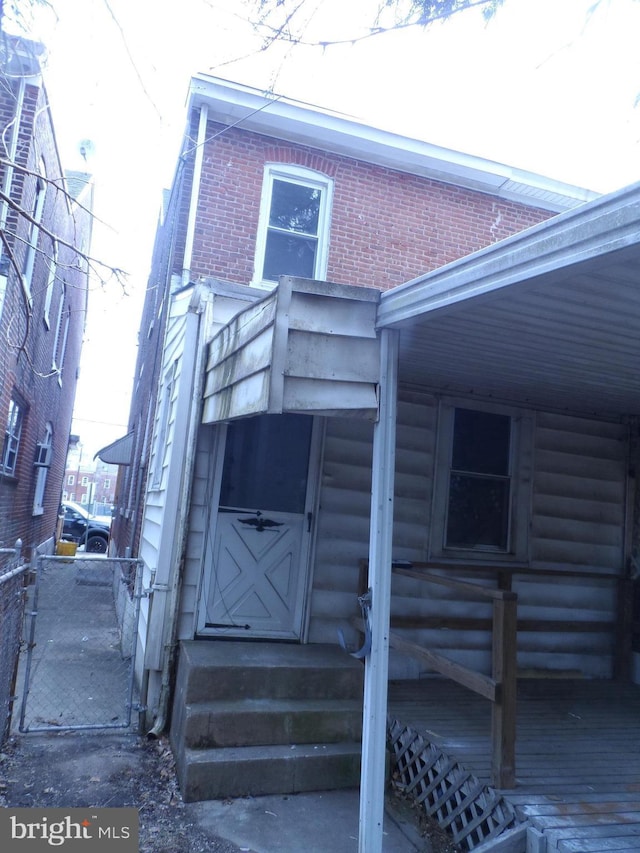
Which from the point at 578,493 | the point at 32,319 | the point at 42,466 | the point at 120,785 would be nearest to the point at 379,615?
the point at 120,785

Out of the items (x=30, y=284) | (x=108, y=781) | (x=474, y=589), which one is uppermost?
(x=30, y=284)

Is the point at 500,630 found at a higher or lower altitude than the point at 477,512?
lower

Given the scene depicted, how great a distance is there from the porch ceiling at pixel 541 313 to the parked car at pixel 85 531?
20.5 meters

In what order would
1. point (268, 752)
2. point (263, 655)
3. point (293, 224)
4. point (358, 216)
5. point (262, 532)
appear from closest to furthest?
point (268, 752), point (263, 655), point (262, 532), point (293, 224), point (358, 216)

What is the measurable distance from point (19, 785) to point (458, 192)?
8.40 metres

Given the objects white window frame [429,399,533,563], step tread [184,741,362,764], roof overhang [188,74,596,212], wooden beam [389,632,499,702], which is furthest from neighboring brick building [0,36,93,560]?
wooden beam [389,632,499,702]

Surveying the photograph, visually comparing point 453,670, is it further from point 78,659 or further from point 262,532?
point 78,659

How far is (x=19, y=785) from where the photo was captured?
4.20m

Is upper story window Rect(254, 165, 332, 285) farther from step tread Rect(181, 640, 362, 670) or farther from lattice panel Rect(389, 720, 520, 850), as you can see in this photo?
lattice panel Rect(389, 720, 520, 850)

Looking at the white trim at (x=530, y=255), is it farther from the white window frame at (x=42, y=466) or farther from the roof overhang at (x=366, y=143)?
the white window frame at (x=42, y=466)

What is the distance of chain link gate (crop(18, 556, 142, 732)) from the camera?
5.43m

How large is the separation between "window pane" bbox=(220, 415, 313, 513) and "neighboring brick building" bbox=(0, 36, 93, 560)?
1953 mm

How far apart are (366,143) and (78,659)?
23.5ft

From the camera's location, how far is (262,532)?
19.0 ft
